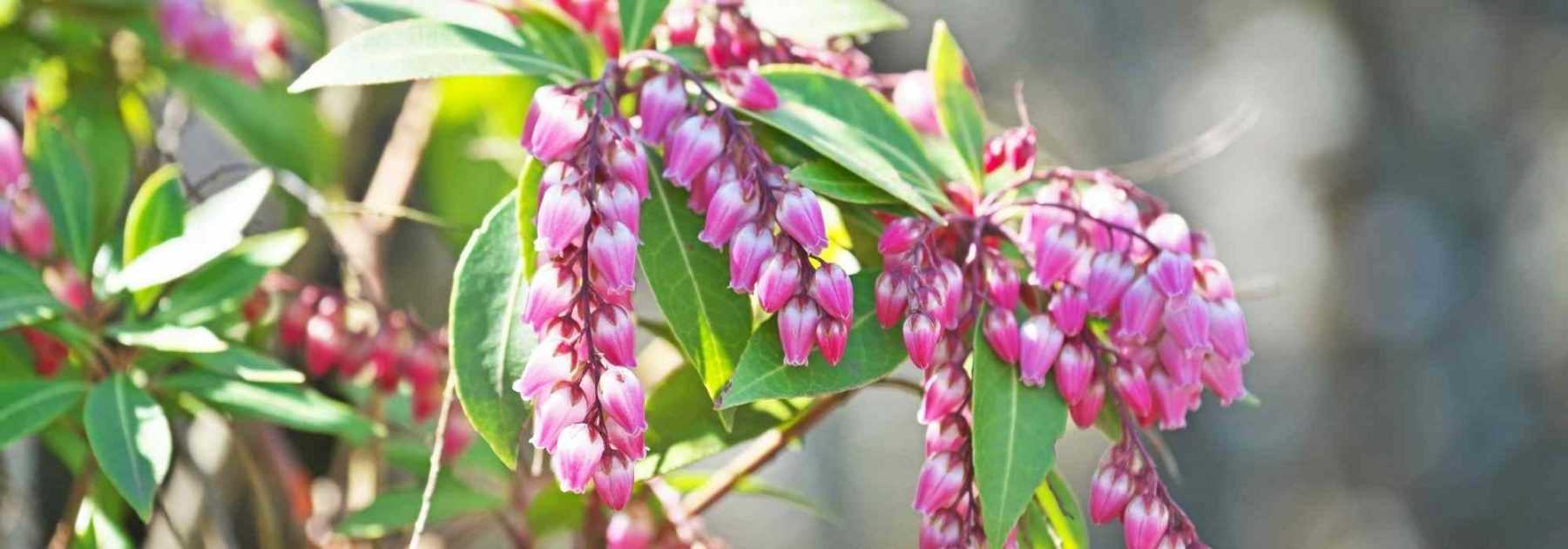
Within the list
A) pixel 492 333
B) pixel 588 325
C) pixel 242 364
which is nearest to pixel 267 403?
pixel 242 364

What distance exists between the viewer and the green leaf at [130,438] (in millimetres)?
827

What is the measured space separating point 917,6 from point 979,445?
182 cm

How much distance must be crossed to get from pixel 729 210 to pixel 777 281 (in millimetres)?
44

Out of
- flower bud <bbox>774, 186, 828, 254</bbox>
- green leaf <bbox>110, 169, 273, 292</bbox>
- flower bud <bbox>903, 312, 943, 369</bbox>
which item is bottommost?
green leaf <bbox>110, 169, 273, 292</bbox>

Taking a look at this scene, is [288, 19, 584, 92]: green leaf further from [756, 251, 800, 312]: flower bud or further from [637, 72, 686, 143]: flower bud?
[756, 251, 800, 312]: flower bud

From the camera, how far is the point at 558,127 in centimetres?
67

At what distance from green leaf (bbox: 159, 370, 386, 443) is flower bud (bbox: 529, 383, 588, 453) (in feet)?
1.23

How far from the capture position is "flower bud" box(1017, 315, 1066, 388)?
2.38ft

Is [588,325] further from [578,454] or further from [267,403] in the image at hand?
[267,403]

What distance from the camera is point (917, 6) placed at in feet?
8.02

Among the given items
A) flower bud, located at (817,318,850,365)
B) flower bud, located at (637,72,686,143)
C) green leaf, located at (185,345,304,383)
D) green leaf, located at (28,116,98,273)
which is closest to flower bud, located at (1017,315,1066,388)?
flower bud, located at (817,318,850,365)

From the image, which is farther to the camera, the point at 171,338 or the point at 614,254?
the point at 171,338

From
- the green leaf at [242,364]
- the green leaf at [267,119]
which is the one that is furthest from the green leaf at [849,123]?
the green leaf at [267,119]

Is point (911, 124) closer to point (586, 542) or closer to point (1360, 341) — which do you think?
point (586, 542)
